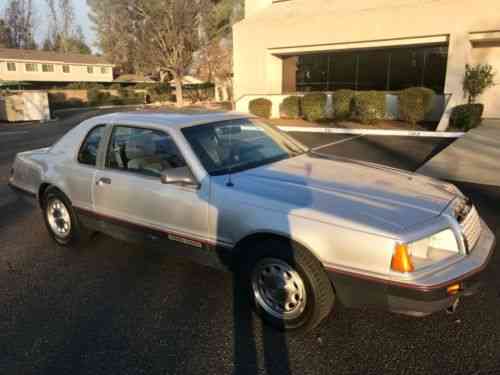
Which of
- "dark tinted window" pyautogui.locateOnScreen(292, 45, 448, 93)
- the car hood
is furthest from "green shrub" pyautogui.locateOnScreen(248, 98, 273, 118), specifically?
the car hood

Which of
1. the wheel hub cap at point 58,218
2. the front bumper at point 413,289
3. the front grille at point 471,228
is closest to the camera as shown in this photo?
the front bumper at point 413,289

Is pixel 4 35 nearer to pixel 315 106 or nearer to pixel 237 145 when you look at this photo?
pixel 315 106

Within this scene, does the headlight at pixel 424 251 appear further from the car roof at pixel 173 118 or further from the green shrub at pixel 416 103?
the green shrub at pixel 416 103

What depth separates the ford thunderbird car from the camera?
9.11 ft

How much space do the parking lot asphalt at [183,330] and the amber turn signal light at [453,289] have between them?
0.50 m

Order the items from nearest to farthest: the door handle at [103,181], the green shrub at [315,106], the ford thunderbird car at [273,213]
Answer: the ford thunderbird car at [273,213], the door handle at [103,181], the green shrub at [315,106]

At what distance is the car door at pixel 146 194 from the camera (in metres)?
3.59

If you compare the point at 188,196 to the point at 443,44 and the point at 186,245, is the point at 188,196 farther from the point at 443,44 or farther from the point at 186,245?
the point at 443,44

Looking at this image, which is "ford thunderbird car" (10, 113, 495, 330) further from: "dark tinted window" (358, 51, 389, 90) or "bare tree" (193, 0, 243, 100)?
"bare tree" (193, 0, 243, 100)

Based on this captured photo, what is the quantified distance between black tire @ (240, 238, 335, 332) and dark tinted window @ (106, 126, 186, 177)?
1095 mm

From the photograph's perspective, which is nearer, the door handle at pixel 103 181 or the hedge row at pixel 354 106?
the door handle at pixel 103 181

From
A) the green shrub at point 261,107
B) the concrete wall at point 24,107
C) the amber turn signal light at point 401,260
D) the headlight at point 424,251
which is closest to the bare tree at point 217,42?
the concrete wall at point 24,107

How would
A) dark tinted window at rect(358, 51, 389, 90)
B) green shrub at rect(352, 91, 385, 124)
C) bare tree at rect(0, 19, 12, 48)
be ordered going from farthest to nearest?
bare tree at rect(0, 19, 12, 48), dark tinted window at rect(358, 51, 389, 90), green shrub at rect(352, 91, 385, 124)

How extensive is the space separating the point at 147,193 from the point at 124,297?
0.94m
